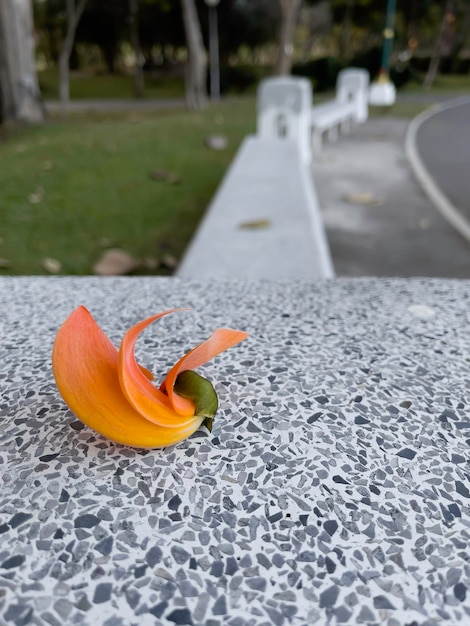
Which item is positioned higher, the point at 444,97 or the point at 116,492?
the point at 116,492

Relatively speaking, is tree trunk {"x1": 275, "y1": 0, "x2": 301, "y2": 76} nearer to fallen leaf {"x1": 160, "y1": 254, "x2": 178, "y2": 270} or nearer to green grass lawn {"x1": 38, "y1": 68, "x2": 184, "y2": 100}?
green grass lawn {"x1": 38, "y1": 68, "x2": 184, "y2": 100}

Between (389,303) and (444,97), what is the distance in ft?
57.6

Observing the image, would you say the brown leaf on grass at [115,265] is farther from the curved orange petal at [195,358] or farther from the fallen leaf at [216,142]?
the fallen leaf at [216,142]

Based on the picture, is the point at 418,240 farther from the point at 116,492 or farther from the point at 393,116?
the point at 393,116

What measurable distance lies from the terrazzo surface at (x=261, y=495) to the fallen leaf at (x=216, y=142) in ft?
17.2

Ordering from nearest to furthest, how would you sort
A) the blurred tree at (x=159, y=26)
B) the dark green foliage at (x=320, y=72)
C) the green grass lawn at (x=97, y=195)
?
the green grass lawn at (x=97, y=195), the blurred tree at (x=159, y=26), the dark green foliage at (x=320, y=72)

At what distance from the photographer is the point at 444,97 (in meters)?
16.9

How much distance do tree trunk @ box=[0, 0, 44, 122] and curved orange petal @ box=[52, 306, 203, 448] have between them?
7.20 m

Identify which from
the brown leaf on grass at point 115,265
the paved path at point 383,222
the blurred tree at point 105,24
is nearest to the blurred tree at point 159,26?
the blurred tree at point 105,24


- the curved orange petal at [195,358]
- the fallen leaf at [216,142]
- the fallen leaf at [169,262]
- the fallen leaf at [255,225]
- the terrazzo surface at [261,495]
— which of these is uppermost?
the curved orange petal at [195,358]

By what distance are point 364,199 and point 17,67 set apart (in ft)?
15.8

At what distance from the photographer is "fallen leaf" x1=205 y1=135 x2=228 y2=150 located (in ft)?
20.6

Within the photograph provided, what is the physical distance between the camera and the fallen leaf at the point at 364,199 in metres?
5.47

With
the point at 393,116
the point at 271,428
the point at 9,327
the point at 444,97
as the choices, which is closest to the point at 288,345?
the point at 271,428
